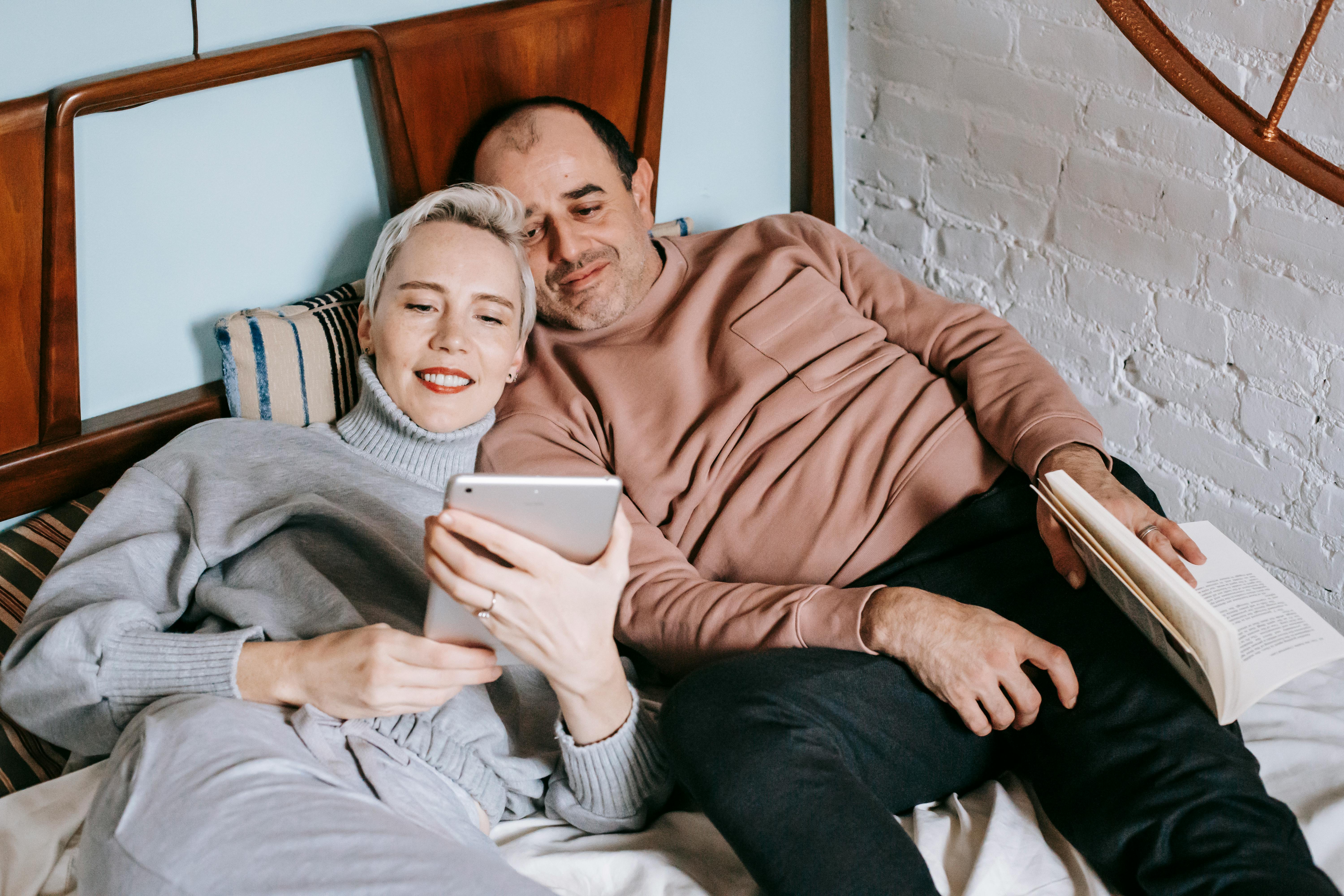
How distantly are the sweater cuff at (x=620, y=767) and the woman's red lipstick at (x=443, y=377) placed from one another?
415mm

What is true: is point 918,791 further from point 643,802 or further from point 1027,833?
point 643,802

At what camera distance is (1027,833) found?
1034mm

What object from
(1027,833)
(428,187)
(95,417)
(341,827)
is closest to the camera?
(341,827)

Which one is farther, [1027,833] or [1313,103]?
[1313,103]

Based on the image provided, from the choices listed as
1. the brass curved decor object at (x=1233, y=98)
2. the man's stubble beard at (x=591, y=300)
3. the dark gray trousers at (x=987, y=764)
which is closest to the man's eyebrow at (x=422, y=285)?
the man's stubble beard at (x=591, y=300)

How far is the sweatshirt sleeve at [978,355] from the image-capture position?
131 centimetres

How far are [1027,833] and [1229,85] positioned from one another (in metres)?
1.11

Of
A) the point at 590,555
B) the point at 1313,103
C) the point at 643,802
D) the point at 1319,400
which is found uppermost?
the point at 1313,103

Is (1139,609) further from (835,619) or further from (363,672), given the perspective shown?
(363,672)

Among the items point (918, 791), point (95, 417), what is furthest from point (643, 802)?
point (95, 417)

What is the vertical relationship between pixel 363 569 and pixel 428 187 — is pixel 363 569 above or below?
below

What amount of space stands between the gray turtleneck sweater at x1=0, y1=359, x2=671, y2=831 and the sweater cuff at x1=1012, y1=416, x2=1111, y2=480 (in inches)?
21.9

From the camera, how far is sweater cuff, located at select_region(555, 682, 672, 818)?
41.3 inches

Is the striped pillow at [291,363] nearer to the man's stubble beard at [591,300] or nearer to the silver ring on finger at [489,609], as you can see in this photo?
the man's stubble beard at [591,300]
